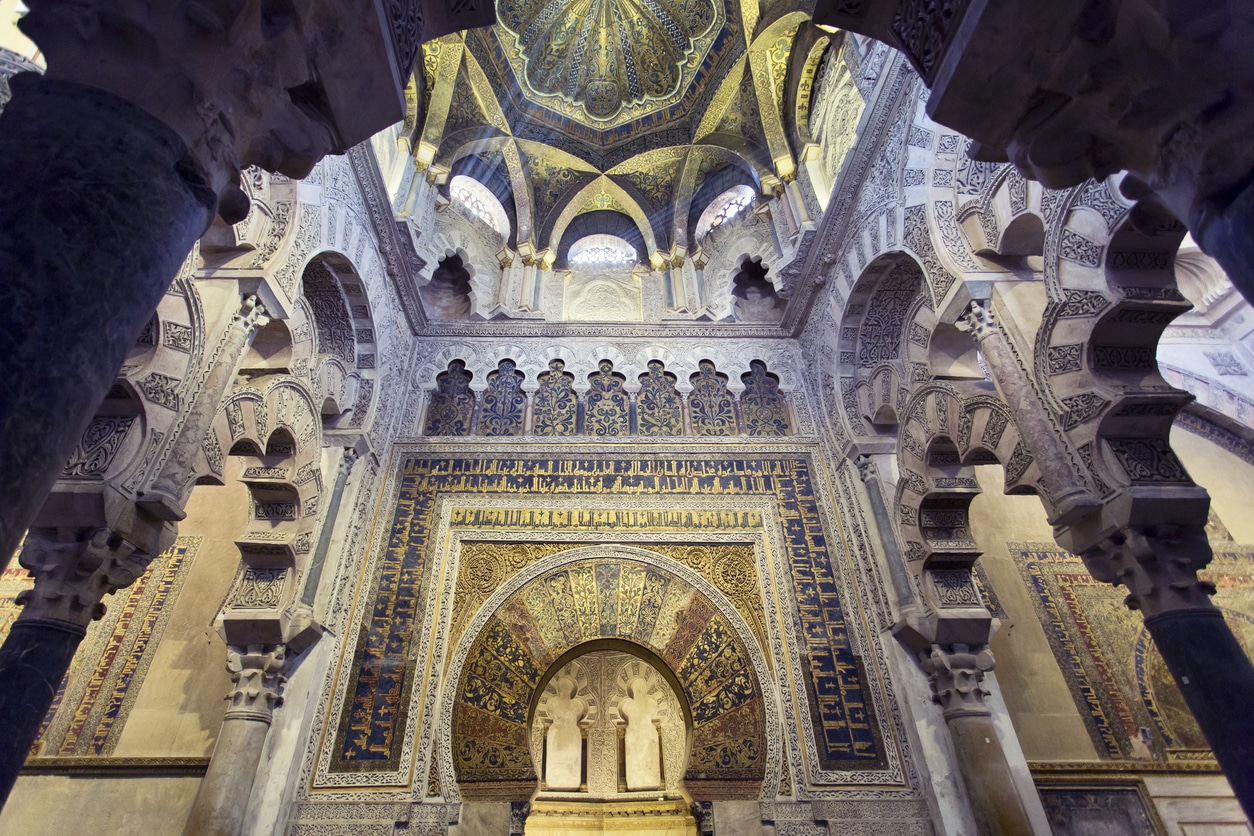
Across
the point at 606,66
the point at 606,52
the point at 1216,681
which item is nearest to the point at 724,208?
the point at 606,66

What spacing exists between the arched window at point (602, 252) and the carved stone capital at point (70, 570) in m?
6.41

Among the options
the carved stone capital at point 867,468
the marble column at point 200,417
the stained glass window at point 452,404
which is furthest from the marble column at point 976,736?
the marble column at point 200,417

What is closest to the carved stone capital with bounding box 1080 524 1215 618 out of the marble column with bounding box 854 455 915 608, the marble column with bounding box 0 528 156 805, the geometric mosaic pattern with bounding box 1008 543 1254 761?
the marble column with bounding box 854 455 915 608

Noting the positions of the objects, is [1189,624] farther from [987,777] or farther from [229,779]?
[229,779]

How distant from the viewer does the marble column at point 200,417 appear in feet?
12.5

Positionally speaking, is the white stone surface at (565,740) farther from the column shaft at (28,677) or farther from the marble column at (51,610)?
the column shaft at (28,677)

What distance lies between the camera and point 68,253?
56.9 inches

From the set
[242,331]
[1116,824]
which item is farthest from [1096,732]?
[242,331]

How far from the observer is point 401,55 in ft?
7.79

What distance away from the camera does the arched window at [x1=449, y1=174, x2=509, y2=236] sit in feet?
27.6

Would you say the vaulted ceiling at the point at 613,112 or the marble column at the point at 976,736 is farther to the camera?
the vaulted ceiling at the point at 613,112

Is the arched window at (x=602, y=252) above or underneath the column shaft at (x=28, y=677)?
above

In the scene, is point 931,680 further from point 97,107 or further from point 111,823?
point 111,823

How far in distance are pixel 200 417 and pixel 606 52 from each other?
24.0 ft
